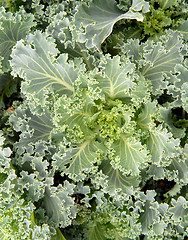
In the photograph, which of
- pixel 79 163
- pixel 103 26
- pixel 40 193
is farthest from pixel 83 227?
pixel 103 26

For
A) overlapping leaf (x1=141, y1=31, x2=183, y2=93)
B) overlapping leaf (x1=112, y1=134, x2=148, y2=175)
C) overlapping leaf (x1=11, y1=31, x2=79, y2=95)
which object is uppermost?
overlapping leaf (x1=11, y1=31, x2=79, y2=95)

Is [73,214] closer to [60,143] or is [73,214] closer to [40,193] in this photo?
[40,193]

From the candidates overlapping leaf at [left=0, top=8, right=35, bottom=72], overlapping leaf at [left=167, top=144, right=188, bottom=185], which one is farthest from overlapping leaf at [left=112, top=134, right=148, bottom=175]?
overlapping leaf at [left=0, top=8, right=35, bottom=72]

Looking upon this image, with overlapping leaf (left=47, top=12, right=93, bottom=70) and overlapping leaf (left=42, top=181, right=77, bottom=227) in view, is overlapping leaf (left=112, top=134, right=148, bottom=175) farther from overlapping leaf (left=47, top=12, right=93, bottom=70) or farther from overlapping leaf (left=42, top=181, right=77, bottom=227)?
overlapping leaf (left=47, top=12, right=93, bottom=70)

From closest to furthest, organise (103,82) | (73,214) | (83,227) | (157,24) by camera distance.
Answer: (103,82)
(73,214)
(157,24)
(83,227)

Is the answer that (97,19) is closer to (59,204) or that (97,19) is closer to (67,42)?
(67,42)
